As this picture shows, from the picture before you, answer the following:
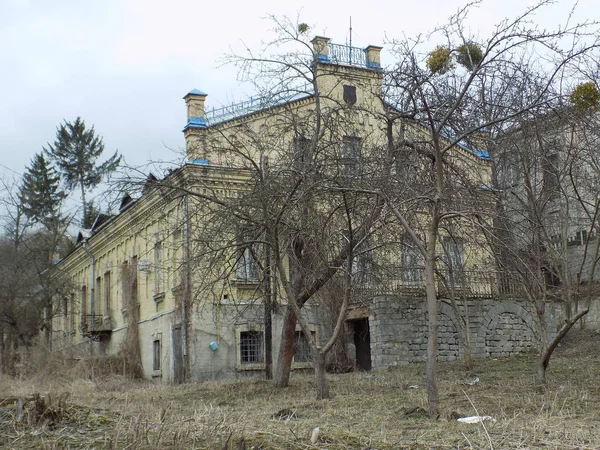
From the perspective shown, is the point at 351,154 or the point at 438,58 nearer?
the point at 438,58

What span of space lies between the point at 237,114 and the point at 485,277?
29.6 ft

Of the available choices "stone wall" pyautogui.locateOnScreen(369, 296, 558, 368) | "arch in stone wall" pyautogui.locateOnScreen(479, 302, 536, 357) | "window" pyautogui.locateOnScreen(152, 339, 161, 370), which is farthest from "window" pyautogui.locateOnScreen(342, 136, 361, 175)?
"window" pyautogui.locateOnScreen(152, 339, 161, 370)

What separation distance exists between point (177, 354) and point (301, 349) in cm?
419

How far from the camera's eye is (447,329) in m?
22.5

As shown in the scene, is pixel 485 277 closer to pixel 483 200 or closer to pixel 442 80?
pixel 483 200

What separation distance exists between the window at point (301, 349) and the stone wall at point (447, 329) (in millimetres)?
2702

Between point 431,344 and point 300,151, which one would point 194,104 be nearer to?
point 300,151

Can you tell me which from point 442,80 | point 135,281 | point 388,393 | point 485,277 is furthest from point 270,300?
point 135,281

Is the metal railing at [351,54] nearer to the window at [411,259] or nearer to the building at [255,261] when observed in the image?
the building at [255,261]

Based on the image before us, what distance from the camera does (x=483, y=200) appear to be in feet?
43.5

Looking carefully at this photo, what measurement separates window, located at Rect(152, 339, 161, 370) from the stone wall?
913 centimetres

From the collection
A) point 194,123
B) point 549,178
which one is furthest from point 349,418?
point 194,123

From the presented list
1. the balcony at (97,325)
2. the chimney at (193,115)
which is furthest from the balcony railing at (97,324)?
the chimney at (193,115)

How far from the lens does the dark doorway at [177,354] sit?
24.8 meters
